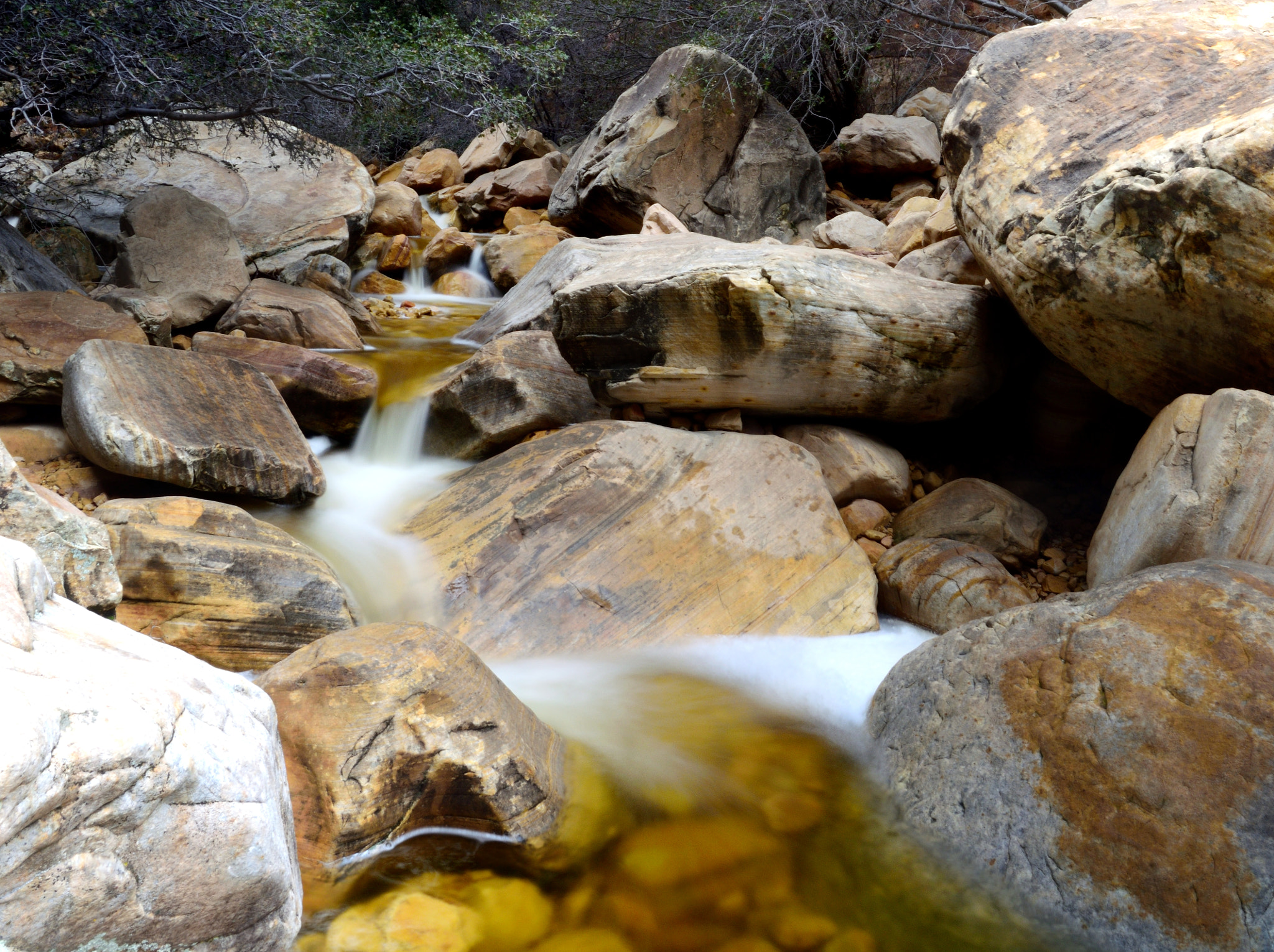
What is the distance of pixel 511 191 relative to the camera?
13.5 meters

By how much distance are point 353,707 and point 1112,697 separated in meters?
2.46

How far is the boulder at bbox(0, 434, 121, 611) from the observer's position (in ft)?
8.99

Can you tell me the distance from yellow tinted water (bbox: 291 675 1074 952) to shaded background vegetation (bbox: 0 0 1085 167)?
5.37 metres

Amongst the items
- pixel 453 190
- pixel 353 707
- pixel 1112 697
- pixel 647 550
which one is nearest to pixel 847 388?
pixel 647 550

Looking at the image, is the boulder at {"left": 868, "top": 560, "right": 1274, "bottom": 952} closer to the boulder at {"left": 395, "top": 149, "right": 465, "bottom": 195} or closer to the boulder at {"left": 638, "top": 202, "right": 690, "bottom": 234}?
the boulder at {"left": 638, "top": 202, "right": 690, "bottom": 234}

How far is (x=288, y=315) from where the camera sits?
23.7 feet

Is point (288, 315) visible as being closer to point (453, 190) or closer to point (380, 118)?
point (380, 118)

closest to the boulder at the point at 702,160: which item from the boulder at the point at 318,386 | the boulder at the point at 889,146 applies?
the boulder at the point at 889,146

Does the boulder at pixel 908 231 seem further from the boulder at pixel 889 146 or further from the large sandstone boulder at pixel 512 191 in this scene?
the large sandstone boulder at pixel 512 191

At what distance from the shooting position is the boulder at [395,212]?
39.3 ft

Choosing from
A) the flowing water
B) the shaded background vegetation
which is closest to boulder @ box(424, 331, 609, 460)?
the flowing water

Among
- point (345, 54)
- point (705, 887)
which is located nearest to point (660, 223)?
point (345, 54)

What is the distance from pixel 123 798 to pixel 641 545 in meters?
3.22

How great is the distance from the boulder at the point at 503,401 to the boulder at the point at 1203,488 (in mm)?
3165
